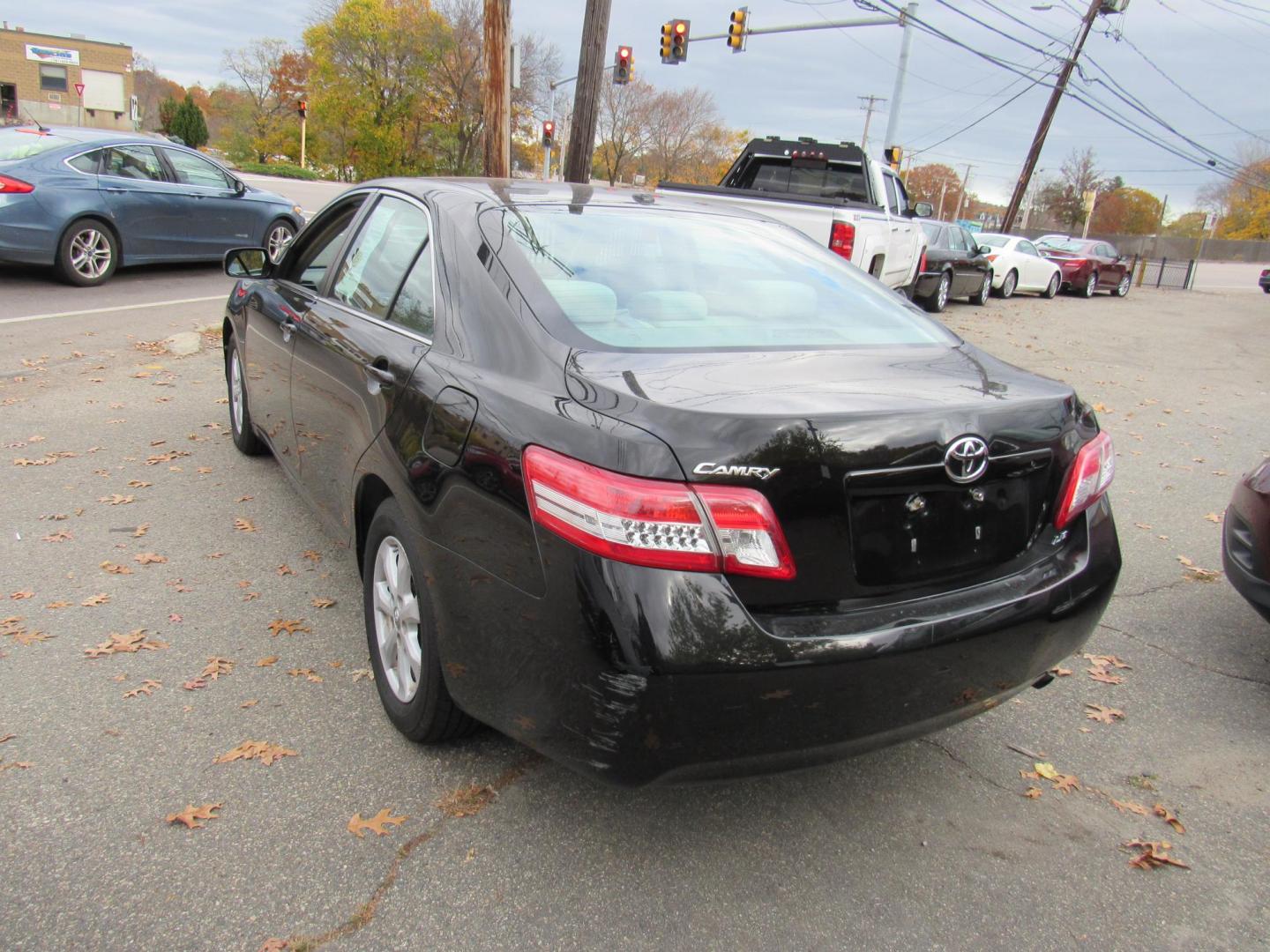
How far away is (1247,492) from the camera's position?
3832 millimetres

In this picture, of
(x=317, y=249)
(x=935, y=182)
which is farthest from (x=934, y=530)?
(x=935, y=182)

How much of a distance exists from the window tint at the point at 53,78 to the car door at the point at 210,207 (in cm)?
8645

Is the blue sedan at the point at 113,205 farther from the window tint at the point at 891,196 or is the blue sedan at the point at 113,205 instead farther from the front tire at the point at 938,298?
the front tire at the point at 938,298

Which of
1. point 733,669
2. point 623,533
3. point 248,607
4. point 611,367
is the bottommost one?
point 248,607

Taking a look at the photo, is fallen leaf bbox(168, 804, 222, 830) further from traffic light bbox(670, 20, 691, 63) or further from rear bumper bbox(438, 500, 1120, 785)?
traffic light bbox(670, 20, 691, 63)

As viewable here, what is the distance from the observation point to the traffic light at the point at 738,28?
80.2 ft

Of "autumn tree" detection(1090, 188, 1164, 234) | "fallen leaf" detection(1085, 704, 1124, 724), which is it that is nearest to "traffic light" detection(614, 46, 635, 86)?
"fallen leaf" detection(1085, 704, 1124, 724)

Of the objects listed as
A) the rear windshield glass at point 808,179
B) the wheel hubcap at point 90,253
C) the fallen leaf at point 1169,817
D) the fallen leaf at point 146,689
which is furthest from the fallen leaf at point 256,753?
the rear windshield glass at point 808,179

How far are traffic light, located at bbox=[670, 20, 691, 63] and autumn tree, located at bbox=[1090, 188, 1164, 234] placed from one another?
238ft

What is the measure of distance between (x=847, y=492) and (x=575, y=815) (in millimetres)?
1233

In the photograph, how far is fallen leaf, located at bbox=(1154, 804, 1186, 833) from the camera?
2.80 meters

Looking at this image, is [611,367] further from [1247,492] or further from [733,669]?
[1247,492]

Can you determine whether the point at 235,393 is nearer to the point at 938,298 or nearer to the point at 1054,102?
the point at 938,298

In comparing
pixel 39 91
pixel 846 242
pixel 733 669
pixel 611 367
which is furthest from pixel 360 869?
pixel 39 91
